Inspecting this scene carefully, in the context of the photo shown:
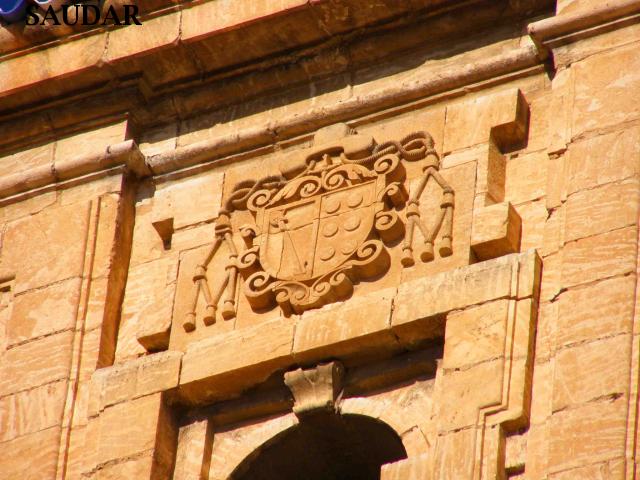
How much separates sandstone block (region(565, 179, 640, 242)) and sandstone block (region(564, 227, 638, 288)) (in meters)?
0.07

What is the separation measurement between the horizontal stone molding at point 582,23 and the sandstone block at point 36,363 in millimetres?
3696

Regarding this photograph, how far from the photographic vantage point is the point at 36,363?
57.9ft

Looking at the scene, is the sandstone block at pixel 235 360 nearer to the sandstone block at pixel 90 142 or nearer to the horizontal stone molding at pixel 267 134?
the horizontal stone molding at pixel 267 134

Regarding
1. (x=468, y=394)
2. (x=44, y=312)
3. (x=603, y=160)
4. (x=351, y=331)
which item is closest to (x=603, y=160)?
(x=603, y=160)

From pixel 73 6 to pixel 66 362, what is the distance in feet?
9.81

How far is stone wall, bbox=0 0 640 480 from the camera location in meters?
15.8

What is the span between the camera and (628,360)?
15.3m

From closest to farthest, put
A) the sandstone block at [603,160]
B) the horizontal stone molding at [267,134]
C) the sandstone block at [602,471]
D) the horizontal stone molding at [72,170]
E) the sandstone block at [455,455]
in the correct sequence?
the sandstone block at [602,471]
the sandstone block at [455,455]
the sandstone block at [603,160]
the horizontal stone molding at [267,134]
the horizontal stone molding at [72,170]

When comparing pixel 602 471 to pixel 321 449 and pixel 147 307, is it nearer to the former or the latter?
pixel 321 449

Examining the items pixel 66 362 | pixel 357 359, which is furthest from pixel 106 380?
pixel 357 359

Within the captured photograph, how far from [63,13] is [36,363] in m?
2.91

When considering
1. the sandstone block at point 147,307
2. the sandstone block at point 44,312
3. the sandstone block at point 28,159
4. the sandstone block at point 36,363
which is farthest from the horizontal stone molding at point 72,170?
the sandstone block at point 36,363

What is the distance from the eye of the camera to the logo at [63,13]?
1894cm

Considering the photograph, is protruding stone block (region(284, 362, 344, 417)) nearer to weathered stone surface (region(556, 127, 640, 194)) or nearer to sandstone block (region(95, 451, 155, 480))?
sandstone block (region(95, 451, 155, 480))
